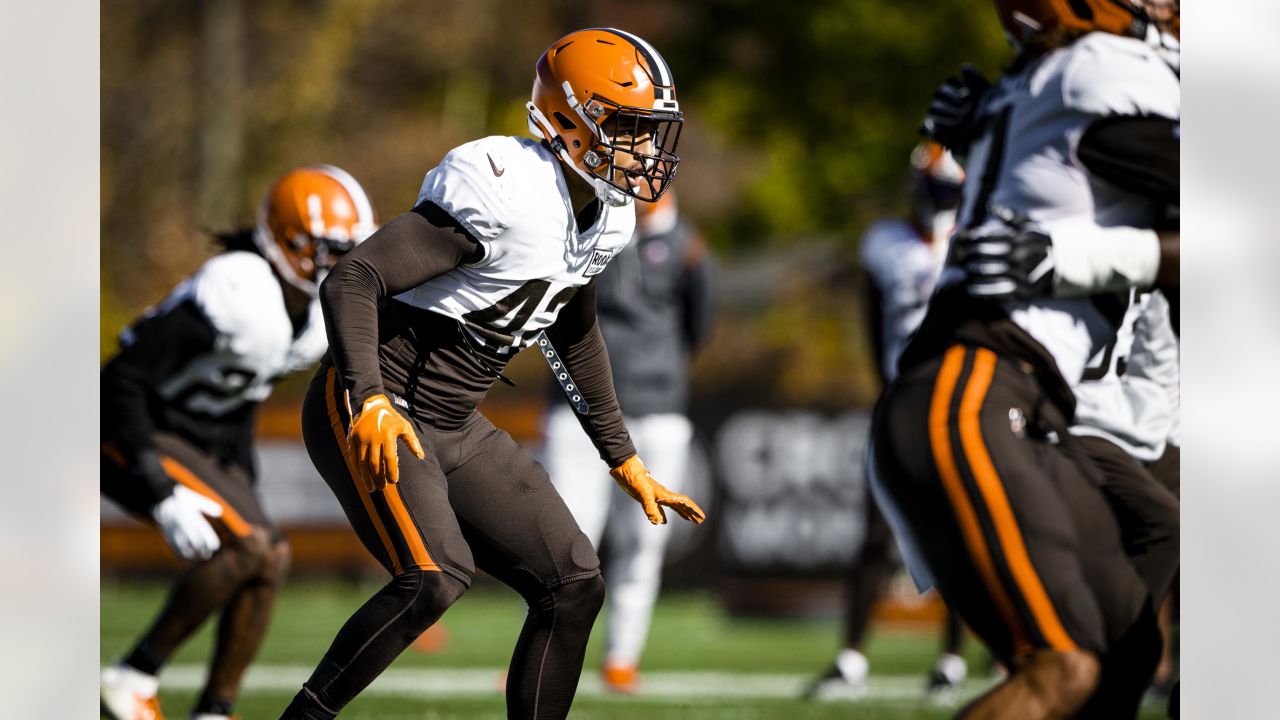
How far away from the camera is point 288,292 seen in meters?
4.45

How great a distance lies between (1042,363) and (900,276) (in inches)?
136

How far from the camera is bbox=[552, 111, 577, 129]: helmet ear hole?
3098 millimetres

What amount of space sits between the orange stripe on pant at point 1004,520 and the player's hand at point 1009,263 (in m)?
0.17

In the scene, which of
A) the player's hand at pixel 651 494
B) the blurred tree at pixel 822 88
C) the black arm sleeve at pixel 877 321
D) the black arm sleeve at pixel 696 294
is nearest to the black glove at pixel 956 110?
the player's hand at pixel 651 494

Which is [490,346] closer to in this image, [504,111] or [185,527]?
[185,527]

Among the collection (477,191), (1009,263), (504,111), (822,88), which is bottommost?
(504,111)

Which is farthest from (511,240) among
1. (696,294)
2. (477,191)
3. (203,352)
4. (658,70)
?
→ (696,294)

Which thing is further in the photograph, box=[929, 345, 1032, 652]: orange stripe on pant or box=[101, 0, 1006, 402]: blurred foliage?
box=[101, 0, 1006, 402]: blurred foliage

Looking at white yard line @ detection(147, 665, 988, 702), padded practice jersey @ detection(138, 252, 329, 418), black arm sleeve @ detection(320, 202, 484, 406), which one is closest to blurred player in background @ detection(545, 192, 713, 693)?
white yard line @ detection(147, 665, 988, 702)

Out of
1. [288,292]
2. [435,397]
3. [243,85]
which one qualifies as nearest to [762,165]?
[243,85]

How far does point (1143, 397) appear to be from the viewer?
129 inches

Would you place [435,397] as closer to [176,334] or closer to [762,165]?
[176,334]

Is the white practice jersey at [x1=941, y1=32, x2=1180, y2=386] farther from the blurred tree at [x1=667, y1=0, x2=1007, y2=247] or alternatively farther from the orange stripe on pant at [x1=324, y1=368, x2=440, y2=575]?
the blurred tree at [x1=667, y1=0, x2=1007, y2=247]

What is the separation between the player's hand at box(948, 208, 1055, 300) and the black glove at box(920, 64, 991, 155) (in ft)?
1.45
